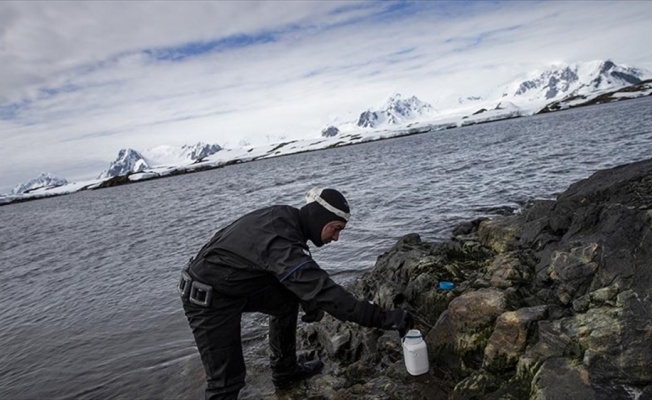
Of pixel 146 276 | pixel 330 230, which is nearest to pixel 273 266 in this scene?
pixel 330 230

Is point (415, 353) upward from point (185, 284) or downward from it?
downward

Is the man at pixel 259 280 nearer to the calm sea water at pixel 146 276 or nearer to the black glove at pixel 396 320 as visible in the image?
the black glove at pixel 396 320

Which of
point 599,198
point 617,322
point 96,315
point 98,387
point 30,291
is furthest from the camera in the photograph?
point 30,291

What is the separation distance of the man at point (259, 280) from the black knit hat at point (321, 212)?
11 millimetres

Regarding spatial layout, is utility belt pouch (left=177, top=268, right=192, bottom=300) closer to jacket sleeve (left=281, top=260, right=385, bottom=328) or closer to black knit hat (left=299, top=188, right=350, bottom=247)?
jacket sleeve (left=281, top=260, right=385, bottom=328)

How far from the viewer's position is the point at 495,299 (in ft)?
19.5

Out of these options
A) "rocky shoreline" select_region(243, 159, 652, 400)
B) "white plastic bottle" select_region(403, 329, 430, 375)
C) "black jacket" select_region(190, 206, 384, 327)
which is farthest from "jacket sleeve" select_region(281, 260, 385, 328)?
"rocky shoreline" select_region(243, 159, 652, 400)

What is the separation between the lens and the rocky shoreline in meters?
4.43

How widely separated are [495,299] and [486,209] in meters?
12.3

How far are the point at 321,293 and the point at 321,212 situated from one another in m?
0.92

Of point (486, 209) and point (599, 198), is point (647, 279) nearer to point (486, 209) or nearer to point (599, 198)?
point (599, 198)

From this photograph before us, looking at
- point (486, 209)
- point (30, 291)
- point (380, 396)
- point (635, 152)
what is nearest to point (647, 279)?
point (380, 396)

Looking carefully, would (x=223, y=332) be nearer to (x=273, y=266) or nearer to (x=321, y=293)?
(x=273, y=266)

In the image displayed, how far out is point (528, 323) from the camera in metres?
5.25
